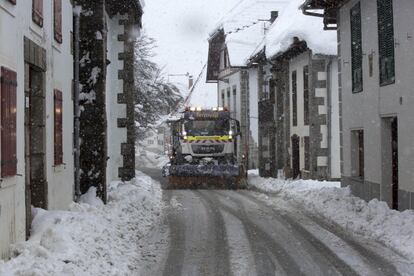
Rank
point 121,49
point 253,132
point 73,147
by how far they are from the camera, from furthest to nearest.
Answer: point 253,132
point 121,49
point 73,147

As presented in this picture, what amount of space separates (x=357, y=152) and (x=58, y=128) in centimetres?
858

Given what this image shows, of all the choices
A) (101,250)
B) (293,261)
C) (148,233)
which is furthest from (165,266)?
(148,233)

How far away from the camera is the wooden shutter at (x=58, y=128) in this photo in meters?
10.4

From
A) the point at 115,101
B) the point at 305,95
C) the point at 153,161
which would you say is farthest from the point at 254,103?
the point at 153,161

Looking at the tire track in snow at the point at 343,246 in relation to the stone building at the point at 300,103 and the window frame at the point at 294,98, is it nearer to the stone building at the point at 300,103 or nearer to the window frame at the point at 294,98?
the stone building at the point at 300,103

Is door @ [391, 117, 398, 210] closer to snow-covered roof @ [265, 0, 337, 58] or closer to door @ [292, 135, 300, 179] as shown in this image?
snow-covered roof @ [265, 0, 337, 58]

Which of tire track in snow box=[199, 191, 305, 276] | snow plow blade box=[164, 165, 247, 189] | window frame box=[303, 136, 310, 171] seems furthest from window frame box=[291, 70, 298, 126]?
tire track in snow box=[199, 191, 305, 276]

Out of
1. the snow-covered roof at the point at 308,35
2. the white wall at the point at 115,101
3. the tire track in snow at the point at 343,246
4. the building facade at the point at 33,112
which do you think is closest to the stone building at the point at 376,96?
the tire track in snow at the point at 343,246

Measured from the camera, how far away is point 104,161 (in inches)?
507

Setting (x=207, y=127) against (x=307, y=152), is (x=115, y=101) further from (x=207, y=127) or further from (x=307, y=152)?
(x=307, y=152)

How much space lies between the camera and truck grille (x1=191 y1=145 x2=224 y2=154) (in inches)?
963

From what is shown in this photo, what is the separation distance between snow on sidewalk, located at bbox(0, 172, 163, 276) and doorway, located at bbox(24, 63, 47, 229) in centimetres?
48

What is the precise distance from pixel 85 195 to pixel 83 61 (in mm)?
2825

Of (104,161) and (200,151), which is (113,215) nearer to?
(104,161)
